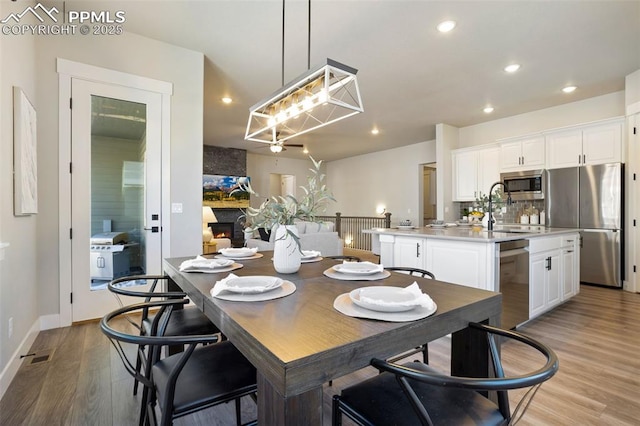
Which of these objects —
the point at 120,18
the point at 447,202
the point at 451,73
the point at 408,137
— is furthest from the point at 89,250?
the point at 408,137

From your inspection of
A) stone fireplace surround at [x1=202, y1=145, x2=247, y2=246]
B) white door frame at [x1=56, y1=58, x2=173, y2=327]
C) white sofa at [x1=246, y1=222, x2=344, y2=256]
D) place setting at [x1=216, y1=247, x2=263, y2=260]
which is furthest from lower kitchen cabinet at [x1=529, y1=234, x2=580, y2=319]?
stone fireplace surround at [x1=202, y1=145, x2=247, y2=246]

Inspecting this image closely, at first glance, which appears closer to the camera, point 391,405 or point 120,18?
point 391,405

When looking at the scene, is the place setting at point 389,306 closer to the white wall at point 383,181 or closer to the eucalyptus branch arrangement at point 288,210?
the eucalyptus branch arrangement at point 288,210

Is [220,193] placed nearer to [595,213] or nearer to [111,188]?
[111,188]

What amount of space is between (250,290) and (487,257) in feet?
7.14

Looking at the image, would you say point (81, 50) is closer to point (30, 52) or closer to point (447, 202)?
point (30, 52)

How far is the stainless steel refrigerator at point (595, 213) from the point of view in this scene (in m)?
4.38

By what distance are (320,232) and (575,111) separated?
188 inches

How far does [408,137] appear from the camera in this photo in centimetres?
760

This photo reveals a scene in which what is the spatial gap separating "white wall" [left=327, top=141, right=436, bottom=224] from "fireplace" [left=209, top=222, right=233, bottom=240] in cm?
330

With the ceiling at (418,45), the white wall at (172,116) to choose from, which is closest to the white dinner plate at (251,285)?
the ceiling at (418,45)

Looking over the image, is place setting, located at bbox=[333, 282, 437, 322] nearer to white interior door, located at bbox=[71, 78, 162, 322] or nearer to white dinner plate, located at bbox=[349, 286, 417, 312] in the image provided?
white dinner plate, located at bbox=[349, 286, 417, 312]

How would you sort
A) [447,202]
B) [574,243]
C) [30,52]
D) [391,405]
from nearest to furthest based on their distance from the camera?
[391,405], [30,52], [574,243], [447,202]

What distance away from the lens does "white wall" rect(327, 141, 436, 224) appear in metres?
8.19
